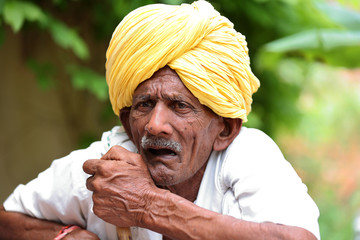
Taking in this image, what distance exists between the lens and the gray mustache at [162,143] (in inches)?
74.9

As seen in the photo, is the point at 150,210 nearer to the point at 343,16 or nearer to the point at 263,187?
the point at 263,187

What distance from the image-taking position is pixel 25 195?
2332mm

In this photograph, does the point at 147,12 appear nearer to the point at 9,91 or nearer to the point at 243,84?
the point at 243,84

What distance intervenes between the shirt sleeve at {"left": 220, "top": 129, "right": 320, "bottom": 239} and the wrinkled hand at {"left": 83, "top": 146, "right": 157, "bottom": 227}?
31 cm

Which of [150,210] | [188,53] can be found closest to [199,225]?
[150,210]

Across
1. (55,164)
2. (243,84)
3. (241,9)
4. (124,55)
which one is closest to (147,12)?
(124,55)

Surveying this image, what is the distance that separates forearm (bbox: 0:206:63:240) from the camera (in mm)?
2271

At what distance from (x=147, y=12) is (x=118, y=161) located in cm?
55

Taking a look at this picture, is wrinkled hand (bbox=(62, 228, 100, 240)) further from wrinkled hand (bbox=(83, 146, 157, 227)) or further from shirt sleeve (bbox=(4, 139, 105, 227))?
wrinkled hand (bbox=(83, 146, 157, 227))

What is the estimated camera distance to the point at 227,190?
205 cm

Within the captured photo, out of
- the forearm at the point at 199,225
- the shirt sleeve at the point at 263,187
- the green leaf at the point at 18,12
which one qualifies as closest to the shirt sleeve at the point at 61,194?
the forearm at the point at 199,225

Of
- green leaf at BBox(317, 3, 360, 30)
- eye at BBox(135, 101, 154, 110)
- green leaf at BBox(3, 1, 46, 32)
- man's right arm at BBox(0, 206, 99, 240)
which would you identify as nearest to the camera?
eye at BBox(135, 101, 154, 110)

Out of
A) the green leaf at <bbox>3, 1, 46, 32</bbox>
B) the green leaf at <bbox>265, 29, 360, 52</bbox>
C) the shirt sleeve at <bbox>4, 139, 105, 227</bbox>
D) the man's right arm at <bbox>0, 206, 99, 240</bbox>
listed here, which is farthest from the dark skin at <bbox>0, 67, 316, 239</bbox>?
the green leaf at <bbox>265, 29, 360, 52</bbox>

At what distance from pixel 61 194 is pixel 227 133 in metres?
0.73
